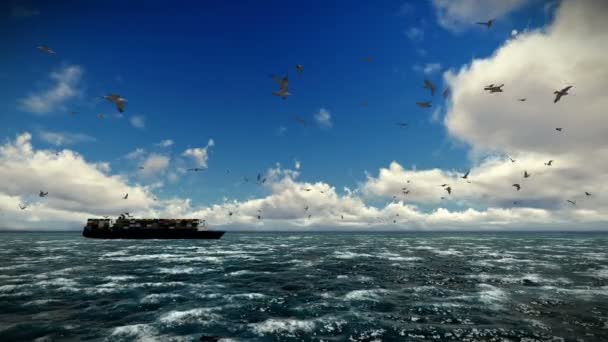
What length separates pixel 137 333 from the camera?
14547 mm

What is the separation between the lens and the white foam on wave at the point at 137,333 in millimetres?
13925

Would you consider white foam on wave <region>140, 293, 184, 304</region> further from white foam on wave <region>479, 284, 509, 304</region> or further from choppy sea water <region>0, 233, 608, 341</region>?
white foam on wave <region>479, 284, 509, 304</region>

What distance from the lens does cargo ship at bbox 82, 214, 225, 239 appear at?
110 meters

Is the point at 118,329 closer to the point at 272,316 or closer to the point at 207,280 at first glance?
the point at 272,316

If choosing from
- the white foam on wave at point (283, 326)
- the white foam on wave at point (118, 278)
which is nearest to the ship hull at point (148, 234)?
the white foam on wave at point (118, 278)

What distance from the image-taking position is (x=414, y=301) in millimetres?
20453

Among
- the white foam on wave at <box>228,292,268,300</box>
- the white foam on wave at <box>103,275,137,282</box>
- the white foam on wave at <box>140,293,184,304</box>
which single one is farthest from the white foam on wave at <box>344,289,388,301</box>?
the white foam on wave at <box>103,275,137,282</box>

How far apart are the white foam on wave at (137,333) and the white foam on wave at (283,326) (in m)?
4.25

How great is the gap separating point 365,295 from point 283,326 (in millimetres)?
8366

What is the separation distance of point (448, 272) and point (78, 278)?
112 ft

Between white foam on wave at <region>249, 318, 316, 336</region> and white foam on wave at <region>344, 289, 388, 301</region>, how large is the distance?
236 inches

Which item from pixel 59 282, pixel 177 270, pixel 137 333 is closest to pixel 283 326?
pixel 137 333

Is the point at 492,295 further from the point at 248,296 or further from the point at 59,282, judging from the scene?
the point at 59,282

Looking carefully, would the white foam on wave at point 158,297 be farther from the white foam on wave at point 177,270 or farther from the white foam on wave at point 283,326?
the white foam on wave at point 177,270
